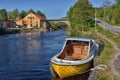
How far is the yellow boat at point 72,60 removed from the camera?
99.2 feet

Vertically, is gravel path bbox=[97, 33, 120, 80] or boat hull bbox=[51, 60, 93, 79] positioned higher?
gravel path bbox=[97, 33, 120, 80]

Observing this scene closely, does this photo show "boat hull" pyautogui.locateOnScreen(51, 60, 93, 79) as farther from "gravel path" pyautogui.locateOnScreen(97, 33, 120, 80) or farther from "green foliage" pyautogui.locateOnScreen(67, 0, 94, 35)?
"green foliage" pyautogui.locateOnScreen(67, 0, 94, 35)

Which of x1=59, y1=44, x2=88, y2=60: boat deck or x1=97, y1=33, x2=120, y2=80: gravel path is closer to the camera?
x1=97, y1=33, x2=120, y2=80: gravel path

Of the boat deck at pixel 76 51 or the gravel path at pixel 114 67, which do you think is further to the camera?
Result: the boat deck at pixel 76 51

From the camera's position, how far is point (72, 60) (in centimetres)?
3281

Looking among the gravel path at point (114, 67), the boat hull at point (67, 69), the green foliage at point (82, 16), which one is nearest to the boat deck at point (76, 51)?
the gravel path at point (114, 67)

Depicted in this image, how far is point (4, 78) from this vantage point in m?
32.7

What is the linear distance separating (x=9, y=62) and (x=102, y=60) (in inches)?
656

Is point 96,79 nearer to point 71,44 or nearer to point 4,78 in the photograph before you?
point 4,78

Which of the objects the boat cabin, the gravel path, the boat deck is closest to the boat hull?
the gravel path

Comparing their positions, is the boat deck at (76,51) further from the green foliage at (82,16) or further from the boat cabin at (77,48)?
the green foliage at (82,16)

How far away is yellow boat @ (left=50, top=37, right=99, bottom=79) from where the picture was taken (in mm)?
30223

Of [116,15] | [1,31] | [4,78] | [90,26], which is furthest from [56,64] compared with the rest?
[1,31]

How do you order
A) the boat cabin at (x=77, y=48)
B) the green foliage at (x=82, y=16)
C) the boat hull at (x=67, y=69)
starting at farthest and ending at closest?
Answer: the green foliage at (x=82, y=16), the boat cabin at (x=77, y=48), the boat hull at (x=67, y=69)
